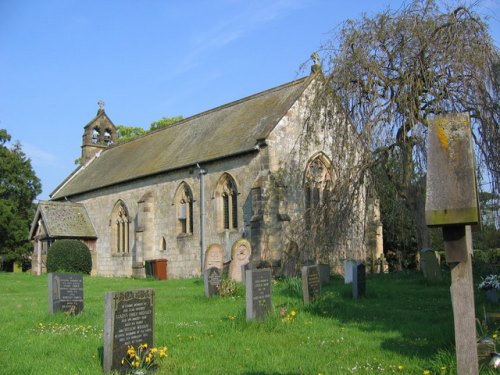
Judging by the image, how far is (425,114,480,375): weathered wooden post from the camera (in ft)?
15.8

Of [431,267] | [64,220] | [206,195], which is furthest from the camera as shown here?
[64,220]

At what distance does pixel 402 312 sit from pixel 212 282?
16.4 feet

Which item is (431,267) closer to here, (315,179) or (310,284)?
(310,284)

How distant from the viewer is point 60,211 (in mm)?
31875

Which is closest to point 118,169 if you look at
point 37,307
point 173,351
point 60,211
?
point 60,211

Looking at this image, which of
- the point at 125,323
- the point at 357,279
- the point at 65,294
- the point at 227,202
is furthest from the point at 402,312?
the point at 227,202

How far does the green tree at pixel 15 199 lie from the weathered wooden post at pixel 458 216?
1513 inches

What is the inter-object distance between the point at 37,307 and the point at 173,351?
269 inches

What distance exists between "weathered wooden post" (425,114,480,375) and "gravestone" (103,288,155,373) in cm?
400

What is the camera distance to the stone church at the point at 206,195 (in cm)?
2106

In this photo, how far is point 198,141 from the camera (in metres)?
26.5

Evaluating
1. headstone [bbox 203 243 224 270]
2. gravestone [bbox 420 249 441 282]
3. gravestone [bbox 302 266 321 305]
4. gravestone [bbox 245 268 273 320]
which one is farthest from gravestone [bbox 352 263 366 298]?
headstone [bbox 203 243 224 270]

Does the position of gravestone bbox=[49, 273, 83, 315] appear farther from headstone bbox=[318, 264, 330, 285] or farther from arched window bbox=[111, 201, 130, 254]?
arched window bbox=[111, 201, 130, 254]

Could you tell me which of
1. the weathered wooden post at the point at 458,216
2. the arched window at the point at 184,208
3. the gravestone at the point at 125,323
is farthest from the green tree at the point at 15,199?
the weathered wooden post at the point at 458,216
